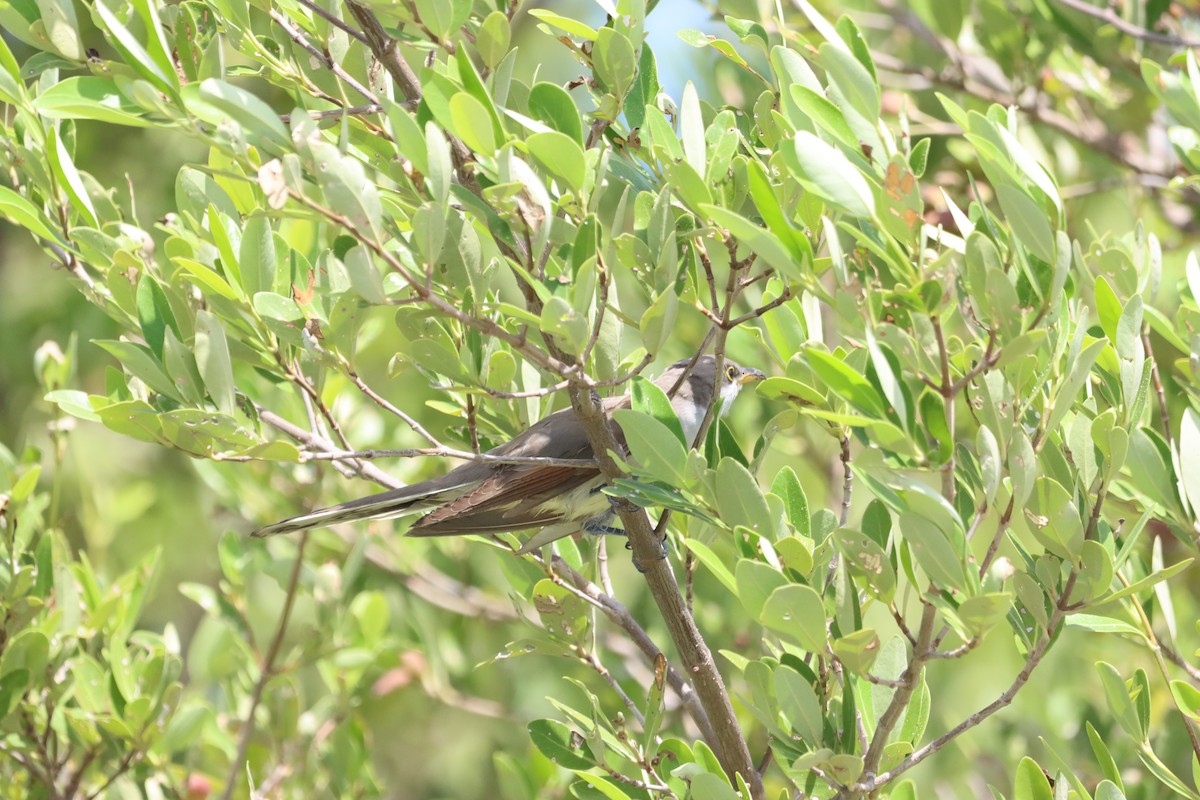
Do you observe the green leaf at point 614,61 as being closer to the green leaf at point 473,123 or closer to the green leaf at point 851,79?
A: the green leaf at point 473,123

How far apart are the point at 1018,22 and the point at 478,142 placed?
3825 mm

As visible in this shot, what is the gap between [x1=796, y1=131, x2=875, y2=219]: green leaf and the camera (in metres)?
1.85

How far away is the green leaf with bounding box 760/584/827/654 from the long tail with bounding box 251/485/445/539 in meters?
1.39

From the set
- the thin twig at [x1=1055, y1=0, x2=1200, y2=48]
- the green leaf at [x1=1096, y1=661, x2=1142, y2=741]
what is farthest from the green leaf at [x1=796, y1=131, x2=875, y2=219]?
the thin twig at [x1=1055, y1=0, x2=1200, y2=48]

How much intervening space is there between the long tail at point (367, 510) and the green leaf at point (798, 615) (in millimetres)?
1386

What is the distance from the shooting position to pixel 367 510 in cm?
346

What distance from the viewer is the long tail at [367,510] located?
3.31 metres

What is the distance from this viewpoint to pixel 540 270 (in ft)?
7.15

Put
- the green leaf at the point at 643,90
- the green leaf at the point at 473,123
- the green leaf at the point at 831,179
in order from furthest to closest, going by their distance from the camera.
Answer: the green leaf at the point at 643,90 < the green leaf at the point at 473,123 < the green leaf at the point at 831,179

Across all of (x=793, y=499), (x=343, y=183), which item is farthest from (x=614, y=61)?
(x=793, y=499)

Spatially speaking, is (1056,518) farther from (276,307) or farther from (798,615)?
(276,307)

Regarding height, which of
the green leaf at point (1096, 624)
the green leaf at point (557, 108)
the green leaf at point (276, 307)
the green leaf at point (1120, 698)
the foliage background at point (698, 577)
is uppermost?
the green leaf at point (557, 108)

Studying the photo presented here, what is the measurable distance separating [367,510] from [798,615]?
174 centimetres

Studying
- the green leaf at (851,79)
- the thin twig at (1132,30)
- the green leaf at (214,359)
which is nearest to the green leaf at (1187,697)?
the green leaf at (851,79)
